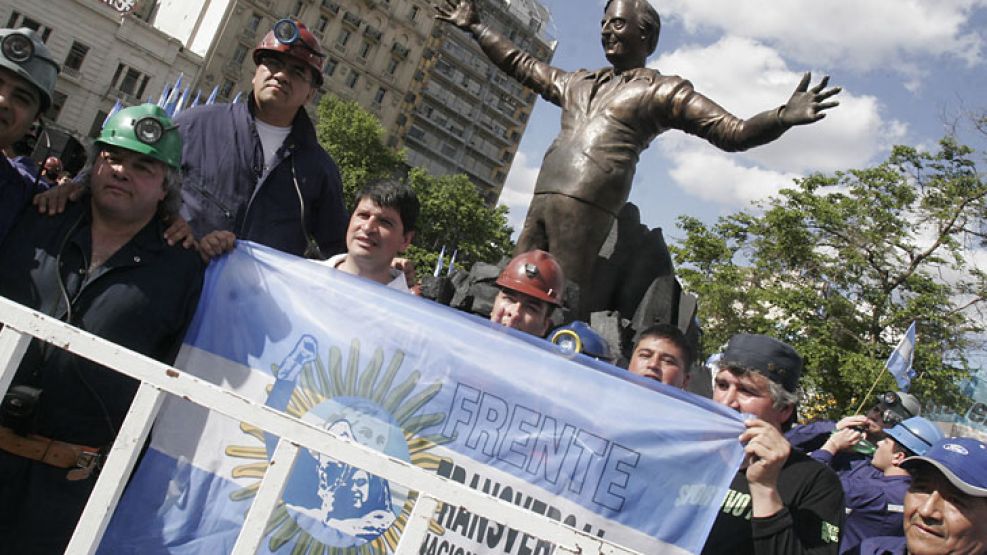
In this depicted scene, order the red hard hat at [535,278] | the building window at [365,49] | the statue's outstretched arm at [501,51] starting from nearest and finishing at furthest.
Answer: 1. the red hard hat at [535,278]
2. the statue's outstretched arm at [501,51]
3. the building window at [365,49]

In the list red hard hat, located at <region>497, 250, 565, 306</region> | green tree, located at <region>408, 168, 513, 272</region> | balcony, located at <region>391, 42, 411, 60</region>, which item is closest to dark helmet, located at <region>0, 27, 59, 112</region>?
red hard hat, located at <region>497, 250, 565, 306</region>

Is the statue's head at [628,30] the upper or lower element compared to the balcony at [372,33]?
lower

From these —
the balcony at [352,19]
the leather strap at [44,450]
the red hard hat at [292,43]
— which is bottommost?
the leather strap at [44,450]

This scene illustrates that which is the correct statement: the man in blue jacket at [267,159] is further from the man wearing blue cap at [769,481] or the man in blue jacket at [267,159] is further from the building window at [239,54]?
the building window at [239,54]

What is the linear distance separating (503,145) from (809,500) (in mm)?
72817

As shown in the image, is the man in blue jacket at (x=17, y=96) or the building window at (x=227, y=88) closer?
the man in blue jacket at (x=17, y=96)

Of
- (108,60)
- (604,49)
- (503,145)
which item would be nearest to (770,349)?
(604,49)

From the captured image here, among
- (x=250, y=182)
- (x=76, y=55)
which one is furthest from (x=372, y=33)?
(x=250, y=182)

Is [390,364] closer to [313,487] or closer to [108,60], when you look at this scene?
[313,487]

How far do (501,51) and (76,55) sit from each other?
43.2 meters

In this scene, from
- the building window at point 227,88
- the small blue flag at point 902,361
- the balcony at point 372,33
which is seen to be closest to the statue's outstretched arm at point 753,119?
the small blue flag at point 902,361

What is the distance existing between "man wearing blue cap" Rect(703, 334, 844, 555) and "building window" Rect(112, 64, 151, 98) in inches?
1833

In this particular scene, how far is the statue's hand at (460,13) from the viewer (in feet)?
19.8

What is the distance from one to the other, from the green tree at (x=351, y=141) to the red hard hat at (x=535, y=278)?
1629 inches
